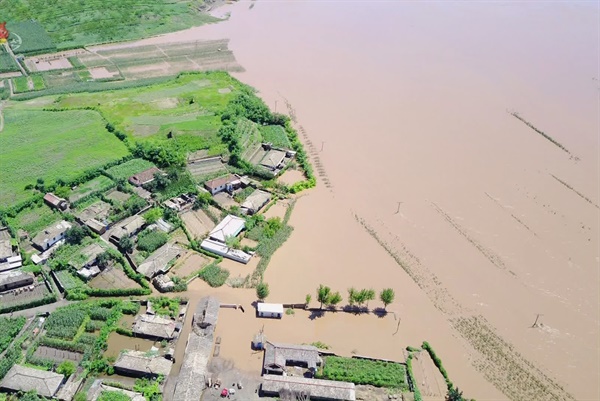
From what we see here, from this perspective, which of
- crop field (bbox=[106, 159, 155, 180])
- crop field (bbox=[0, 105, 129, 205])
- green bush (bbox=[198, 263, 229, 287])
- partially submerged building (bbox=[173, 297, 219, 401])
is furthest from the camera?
crop field (bbox=[106, 159, 155, 180])

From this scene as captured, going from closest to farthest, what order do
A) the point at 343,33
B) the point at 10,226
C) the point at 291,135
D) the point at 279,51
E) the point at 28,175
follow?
the point at 10,226 < the point at 28,175 < the point at 291,135 < the point at 279,51 < the point at 343,33

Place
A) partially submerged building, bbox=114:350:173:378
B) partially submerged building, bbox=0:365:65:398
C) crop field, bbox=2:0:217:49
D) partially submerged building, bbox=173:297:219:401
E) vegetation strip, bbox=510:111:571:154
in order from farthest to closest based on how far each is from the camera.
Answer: crop field, bbox=2:0:217:49 → vegetation strip, bbox=510:111:571:154 → partially submerged building, bbox=114:350:173:378 → partially submerged building, bbox=173:297:219:401 → partially submerged building, bbox=0:365:65:398

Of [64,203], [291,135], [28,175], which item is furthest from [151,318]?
[291,135]

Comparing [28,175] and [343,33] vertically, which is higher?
[343,33]

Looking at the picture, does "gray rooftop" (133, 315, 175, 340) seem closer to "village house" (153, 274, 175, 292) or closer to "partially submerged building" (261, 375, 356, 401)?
"village house" (153, 274, 175, 292)

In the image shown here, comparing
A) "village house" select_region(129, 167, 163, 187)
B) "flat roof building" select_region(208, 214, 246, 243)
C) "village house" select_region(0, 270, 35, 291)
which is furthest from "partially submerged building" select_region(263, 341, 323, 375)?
"village house" select_region(129, 167, 163, 187)

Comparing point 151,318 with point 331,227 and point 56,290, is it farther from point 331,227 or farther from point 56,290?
point 331,227
